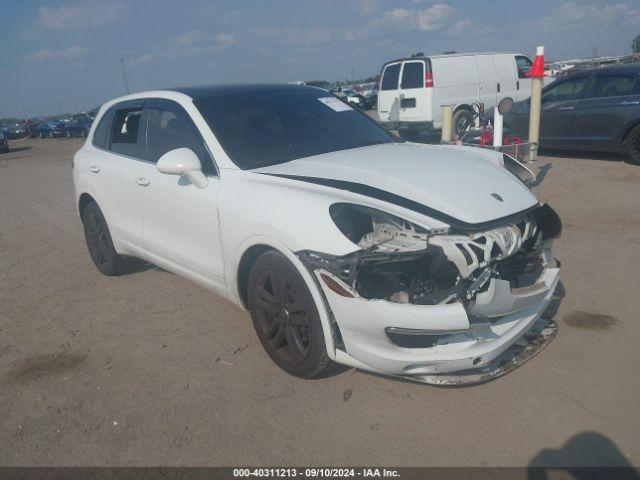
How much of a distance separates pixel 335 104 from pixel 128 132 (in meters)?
1.87

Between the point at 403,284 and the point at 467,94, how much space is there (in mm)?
12240

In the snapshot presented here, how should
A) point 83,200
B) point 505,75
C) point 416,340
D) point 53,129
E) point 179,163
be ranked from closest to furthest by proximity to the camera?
1. point 416,340
2. point 179,163
3. point 83,200
4. point 505,75
5. point 53,129

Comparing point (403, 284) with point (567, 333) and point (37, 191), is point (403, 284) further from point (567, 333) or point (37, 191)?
point (37, 191)

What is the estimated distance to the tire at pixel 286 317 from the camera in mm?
2877

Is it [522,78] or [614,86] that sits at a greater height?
[522,78]

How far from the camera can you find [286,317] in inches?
121

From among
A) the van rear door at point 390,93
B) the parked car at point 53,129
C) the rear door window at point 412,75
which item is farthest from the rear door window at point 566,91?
the parked car at point 53,129

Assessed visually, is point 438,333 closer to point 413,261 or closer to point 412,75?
point 413,261

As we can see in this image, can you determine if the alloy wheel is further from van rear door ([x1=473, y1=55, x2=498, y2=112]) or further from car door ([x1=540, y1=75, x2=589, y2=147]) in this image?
van rear door ([x1=473, y1=55, x2=498, y2=112])

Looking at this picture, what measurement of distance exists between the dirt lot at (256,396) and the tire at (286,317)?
0.17 meters

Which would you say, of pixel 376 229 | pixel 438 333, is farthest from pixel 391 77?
pixel 438 333

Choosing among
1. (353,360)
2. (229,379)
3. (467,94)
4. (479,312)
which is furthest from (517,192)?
(467,94)

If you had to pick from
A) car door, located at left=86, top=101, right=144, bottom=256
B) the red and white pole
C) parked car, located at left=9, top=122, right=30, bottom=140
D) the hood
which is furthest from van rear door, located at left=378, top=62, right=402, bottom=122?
parked car, located at left=9, top=122, right=30, bottom=140

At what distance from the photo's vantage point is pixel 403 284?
2.67 m
